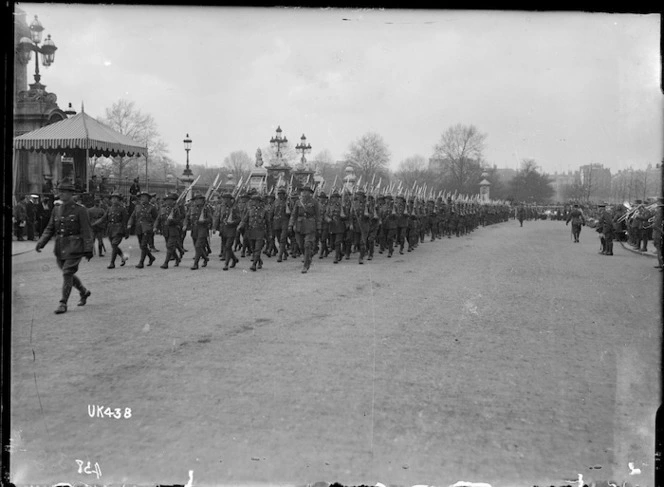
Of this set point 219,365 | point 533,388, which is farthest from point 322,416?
point 533,388

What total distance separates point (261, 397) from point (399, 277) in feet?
24.4

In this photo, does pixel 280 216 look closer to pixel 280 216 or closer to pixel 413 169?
pixel 280 216

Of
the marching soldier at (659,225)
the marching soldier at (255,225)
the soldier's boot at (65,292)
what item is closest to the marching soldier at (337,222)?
the marching soldier at (255,225)

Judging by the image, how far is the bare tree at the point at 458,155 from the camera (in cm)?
4381

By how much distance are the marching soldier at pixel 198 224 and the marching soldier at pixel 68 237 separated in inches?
185

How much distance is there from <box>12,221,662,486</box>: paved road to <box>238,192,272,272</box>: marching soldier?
111 inches

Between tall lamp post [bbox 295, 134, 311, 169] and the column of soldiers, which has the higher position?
tall lamp post [bbox 295, 134, 311, 169]

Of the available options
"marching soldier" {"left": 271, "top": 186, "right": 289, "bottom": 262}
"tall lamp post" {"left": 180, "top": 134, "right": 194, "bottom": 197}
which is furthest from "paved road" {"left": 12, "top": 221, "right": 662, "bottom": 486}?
"tall lamp post" {"left": 180, "top": 134, "right": 194, "bottom": 197}

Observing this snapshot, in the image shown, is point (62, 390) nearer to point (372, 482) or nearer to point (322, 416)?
point (322, 416)

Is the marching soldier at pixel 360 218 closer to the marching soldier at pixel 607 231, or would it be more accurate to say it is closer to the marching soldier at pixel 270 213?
the marching soldier at pixel 270 213

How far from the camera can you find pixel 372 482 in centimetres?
329

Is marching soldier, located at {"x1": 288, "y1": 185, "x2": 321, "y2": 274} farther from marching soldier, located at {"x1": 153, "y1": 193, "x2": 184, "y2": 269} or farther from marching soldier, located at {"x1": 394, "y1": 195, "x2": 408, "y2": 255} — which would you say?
marching soldier, located at {"x1": 394, "y1": 195, "x2": 408, "y2": 255}

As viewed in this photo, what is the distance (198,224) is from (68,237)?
5141mm

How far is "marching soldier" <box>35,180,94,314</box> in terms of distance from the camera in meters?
7.35
